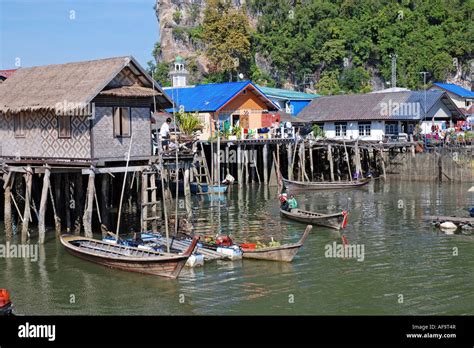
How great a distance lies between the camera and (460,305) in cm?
1798

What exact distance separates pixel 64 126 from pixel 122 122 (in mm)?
2107

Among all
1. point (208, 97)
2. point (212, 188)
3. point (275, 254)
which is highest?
point (208, 97)

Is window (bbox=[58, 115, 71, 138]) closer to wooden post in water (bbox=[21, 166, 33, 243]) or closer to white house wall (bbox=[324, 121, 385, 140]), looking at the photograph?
wooden post in water (bbox=[21, 166, 33, 243])

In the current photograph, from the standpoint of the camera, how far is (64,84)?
A: 25.6 metres

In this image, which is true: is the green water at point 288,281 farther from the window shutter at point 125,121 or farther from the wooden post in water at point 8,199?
the window shutter at point 125,121

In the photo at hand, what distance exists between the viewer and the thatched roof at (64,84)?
2455cm

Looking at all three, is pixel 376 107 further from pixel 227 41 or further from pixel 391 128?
pixel 227 41

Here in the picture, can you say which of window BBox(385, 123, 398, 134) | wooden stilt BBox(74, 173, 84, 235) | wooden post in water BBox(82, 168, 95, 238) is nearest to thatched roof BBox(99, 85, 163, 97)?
wooden post in water BBox(82, 168, 95, 238)

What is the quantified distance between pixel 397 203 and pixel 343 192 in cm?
558

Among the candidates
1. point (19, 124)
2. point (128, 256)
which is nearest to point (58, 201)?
point (19, 124)

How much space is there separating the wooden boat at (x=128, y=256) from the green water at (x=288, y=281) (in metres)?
0.26

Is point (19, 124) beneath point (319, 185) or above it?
above

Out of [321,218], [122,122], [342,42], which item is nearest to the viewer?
[122,122]
